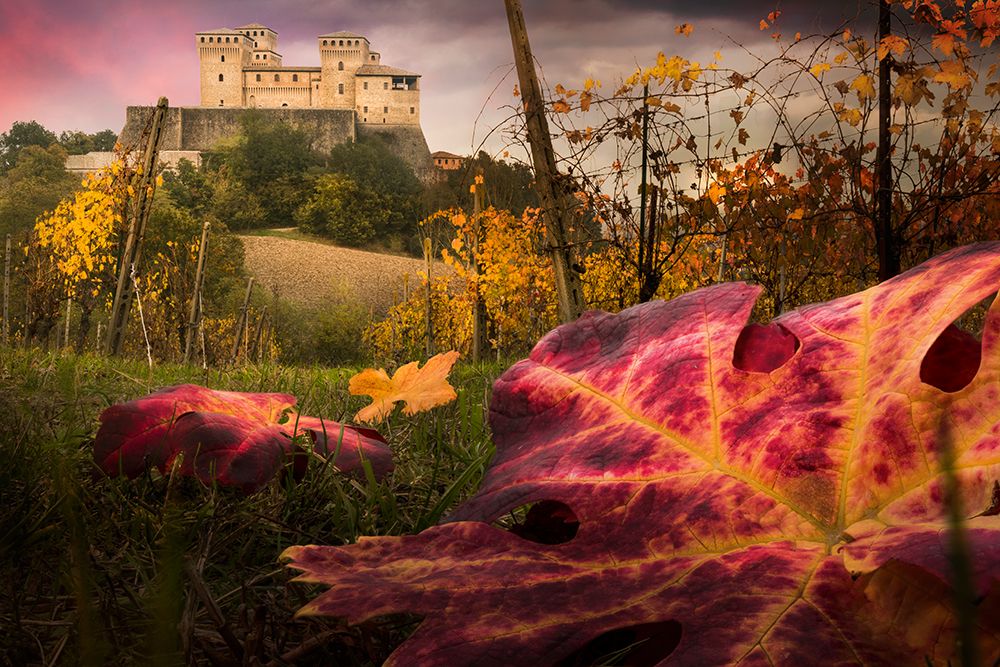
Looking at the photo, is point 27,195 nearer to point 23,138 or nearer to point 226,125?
point 226,125

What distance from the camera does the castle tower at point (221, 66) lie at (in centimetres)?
6531

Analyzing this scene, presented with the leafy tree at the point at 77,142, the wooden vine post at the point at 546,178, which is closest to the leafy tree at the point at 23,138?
the leafy tree at the point at 77,142

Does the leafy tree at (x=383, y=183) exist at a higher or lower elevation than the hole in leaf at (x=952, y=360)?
higher

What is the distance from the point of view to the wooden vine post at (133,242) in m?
7.34

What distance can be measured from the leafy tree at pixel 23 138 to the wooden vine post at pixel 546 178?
221 ft

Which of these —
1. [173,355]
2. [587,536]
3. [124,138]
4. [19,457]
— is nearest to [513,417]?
[587,536]

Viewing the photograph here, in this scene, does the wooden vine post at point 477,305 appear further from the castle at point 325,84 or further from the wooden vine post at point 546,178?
the castle at point 325,84

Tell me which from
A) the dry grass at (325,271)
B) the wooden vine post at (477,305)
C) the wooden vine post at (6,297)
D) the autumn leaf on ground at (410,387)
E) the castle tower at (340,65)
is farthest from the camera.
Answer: the castle tower at (340,65)

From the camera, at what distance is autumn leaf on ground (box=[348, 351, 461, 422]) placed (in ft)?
3.49

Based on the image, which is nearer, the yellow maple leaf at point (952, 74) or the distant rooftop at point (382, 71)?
the yellow maple leaf at point (952, 74)

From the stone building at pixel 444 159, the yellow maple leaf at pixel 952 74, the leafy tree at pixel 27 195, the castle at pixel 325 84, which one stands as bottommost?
the yellow maple leaf at pixel 952 74

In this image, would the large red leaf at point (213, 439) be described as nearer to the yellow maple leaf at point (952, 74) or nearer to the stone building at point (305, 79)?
the yellow maple leaf at point (952, 74)

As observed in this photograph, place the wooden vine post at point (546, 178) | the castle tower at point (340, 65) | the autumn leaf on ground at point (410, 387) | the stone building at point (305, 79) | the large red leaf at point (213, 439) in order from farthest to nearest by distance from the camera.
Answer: the castle tower at point (340, 65), the stone building at point (305, 79), the wooden vine post at point (546, 178), the autumn leaf on ground at point (410, 387), the large red leaf at point (213, 439)

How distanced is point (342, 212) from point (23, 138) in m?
35.0
